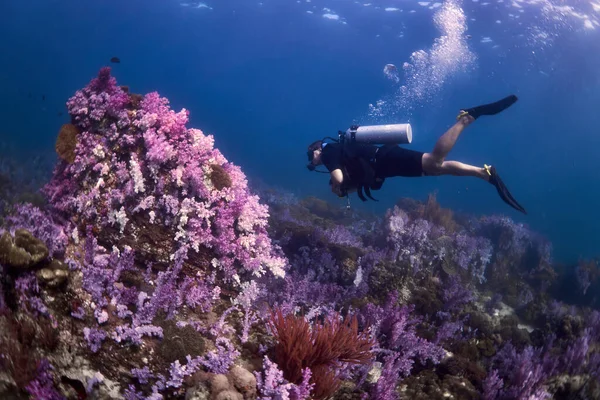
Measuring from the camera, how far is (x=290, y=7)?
35531 mm

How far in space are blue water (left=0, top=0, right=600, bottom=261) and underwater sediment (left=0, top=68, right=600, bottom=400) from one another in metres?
10.3

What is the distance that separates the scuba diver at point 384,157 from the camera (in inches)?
263

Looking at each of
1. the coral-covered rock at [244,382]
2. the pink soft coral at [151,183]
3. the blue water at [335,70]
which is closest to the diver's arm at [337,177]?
the pink soft coral at [151,183]

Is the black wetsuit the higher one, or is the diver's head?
the black wetsuit

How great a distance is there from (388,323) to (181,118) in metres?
4.35

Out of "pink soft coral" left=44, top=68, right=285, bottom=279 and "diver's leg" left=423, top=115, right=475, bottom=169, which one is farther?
"diver's leg" left=423, top=115, right=475, bottom=169

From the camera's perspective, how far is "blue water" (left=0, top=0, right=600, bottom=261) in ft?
107

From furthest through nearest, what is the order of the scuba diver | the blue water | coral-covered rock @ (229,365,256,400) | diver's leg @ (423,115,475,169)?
the blue water, the scuba diver, diver's leg @ (423,115,475,169), coral-covered rock @ (229,365,256,400)

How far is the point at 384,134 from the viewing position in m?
6.79

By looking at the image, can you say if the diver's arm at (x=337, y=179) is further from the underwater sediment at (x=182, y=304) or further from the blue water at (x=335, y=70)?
the blue water at (x=335, y=70)

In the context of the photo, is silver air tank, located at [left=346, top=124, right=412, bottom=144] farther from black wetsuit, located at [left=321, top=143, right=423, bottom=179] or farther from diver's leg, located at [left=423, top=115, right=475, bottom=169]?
diver's leg, located at [left=423, top=115, right=475, bottom=169]

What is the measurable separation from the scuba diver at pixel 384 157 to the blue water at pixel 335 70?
26.1 ft

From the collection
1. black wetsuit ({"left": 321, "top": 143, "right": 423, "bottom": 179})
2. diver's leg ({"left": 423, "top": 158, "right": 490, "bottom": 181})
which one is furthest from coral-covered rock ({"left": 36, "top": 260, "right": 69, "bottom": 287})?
diver's leg ({"left": 423, "top": 158, "right": 490, "bottom": 181})

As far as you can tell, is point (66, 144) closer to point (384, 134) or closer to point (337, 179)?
point (337, 179)
